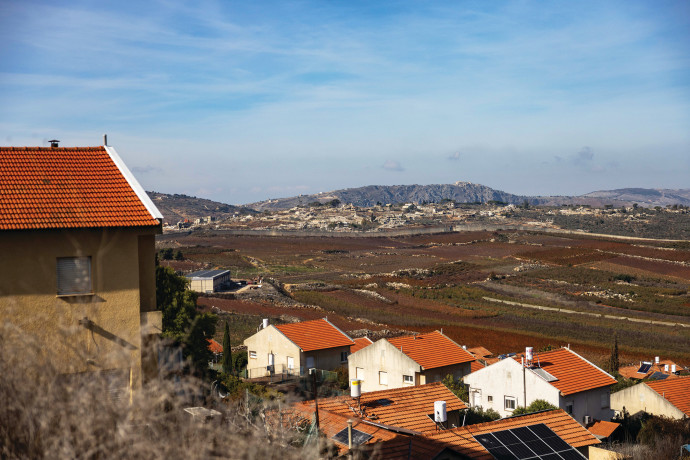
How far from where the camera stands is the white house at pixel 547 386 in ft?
82.6

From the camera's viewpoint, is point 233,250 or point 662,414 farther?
point 233,250

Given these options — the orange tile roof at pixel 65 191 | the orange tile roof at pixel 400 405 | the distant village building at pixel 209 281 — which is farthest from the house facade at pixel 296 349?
the distant village building at pixel 209 281

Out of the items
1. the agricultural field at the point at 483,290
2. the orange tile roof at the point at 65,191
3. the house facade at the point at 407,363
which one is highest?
the orange tile roof at the point at 65,191

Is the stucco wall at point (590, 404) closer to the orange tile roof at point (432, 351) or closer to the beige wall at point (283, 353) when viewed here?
the orange tile roof at point (432, 351)

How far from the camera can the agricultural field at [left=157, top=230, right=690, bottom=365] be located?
53594mm

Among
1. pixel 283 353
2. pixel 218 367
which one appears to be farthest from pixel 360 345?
pixel 218 367

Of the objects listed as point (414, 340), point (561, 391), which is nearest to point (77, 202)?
point (561, 391)

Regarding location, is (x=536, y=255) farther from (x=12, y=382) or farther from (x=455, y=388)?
(x=12, y=382)

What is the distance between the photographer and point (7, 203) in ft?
28.7

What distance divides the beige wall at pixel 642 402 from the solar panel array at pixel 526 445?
12.9m

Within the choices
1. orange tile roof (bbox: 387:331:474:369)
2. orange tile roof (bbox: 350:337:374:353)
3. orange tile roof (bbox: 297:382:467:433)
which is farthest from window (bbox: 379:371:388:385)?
orange tile roof (bbox: 297:382:467:433)

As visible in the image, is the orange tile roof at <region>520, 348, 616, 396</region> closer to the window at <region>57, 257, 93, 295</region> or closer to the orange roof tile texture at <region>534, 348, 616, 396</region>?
the orange roof tile texture at <region>534, 348, 616, 396</region>

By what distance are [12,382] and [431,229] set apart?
18342 centimetres

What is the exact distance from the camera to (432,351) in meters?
30.1
